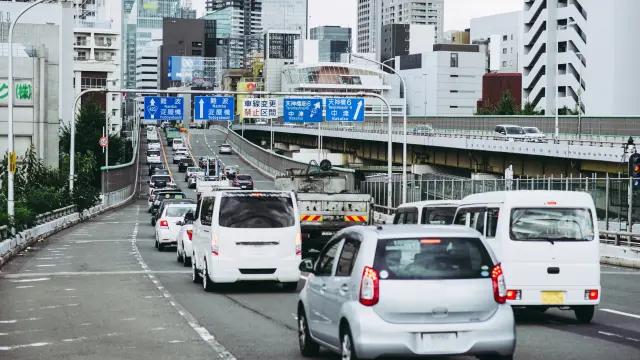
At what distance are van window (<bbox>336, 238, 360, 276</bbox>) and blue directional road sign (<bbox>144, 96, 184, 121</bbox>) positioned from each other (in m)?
53.1

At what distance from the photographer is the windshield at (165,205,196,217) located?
3744 centimetres

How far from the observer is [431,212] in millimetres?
22953

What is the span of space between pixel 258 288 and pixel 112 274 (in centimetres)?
550

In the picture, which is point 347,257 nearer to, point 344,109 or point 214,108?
point 344,109

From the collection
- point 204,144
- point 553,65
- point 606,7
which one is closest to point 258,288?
point 606,7

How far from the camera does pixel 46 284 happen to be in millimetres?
25016

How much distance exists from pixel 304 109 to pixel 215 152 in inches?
3335

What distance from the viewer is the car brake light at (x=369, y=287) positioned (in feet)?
36.1

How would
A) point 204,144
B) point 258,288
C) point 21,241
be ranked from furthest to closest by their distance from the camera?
1. point 204,144
2. point 21,241
3. point 258,288

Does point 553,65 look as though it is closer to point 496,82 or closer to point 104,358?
point 496,82

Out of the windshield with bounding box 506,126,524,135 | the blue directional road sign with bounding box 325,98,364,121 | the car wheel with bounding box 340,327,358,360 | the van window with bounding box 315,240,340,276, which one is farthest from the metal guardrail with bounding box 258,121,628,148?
the car wheel with bounding box 340,327,358,360

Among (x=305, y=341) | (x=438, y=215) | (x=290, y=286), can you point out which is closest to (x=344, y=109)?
(x=290, y=286)

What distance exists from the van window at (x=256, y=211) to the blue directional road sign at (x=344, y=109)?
41.6 metres

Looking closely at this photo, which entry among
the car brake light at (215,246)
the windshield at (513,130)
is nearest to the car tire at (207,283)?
the car brake light at (215,246)
